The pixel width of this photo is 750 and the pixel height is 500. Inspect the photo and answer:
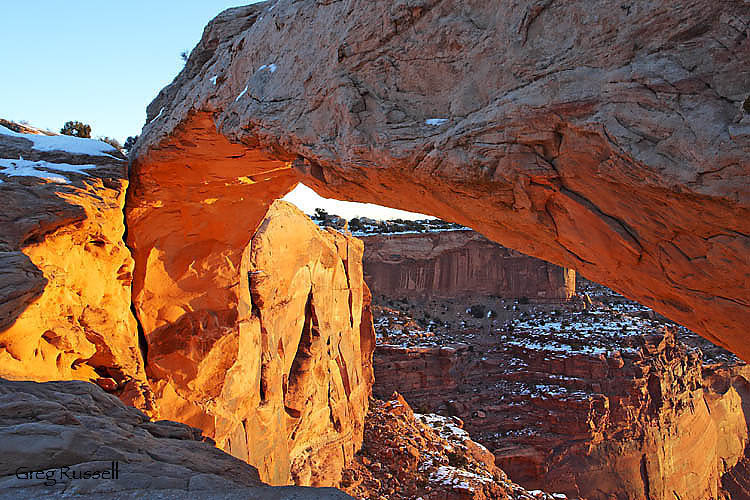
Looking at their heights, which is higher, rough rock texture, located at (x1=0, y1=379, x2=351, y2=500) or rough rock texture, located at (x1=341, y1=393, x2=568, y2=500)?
rough rock texture, located at (x1=0, y1=379, x2=351, y2=500)

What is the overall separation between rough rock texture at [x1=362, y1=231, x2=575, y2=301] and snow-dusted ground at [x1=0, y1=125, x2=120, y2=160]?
80.2ft

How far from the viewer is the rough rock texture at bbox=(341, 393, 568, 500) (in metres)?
10.4

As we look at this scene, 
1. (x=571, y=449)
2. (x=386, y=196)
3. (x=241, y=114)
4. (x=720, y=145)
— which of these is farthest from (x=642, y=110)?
(x=571, y=449)

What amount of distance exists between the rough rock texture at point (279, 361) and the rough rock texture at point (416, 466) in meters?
0.48

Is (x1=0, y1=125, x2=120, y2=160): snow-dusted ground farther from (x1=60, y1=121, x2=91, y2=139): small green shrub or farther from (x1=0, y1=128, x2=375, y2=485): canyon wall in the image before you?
(x1=60, y1=121, x2=91, y2=139): small green shrub

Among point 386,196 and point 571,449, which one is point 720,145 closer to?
point 386,196

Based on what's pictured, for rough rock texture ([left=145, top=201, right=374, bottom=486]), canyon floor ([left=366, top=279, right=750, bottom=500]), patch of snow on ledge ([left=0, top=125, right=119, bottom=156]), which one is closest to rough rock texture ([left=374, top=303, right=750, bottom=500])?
canyon floor ([left=366, top=279, right=750, bottom=500])

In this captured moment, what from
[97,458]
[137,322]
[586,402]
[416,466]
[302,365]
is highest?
[97,458]

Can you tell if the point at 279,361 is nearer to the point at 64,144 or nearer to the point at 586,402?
the point at 64,144

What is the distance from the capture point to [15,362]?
4.23 meters

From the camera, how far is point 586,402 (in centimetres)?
1998

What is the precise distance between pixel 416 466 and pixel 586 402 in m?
11.3

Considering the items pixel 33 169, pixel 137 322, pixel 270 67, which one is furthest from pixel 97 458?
pixel 137 322

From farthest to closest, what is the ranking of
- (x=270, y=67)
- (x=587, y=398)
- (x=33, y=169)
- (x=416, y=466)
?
1. (x=587, y=398)
2. (x=416, y=466)
3. (x=33, y=169)
4. (x=270, y=67)
